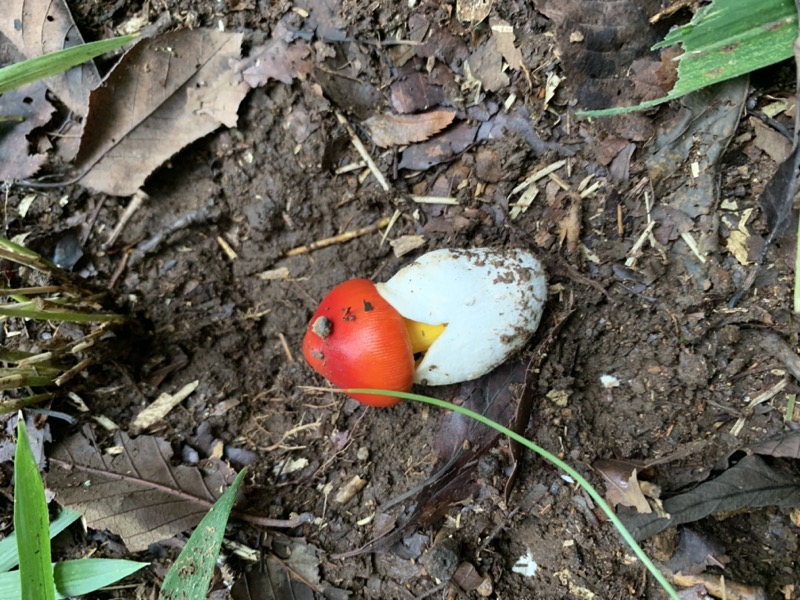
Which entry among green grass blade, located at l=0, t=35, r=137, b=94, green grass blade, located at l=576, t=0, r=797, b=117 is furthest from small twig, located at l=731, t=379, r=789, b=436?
green grass blade, located at l=0, t=35, r=137, b=94

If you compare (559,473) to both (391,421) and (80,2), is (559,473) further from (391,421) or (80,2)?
(80,2)

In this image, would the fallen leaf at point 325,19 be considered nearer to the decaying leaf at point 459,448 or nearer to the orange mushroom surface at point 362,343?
the orange mushroom surface at point 362,343

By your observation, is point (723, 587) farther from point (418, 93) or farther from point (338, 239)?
point (418, 93)

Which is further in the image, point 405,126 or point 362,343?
point 405,126

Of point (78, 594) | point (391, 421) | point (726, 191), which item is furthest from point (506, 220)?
point (78, 594)

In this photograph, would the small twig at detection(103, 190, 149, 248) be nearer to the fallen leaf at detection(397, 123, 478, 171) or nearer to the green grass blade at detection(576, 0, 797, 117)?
the fallen leaf at detection(397, 123, 478, 171)

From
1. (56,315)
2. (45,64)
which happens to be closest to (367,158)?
(45,64)
